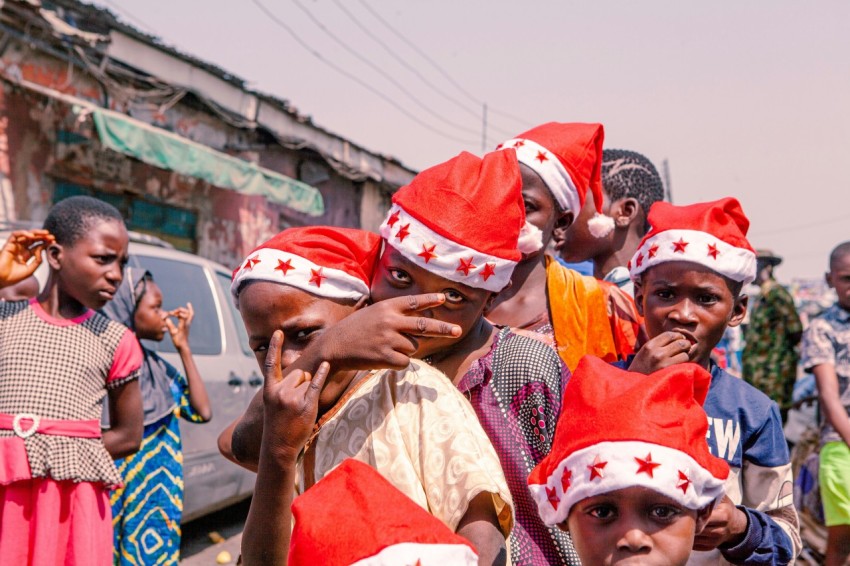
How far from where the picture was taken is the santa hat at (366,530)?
3.94 ft

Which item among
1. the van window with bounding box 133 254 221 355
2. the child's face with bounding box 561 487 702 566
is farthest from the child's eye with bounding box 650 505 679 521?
the van window with bounding box 133 254 221 355

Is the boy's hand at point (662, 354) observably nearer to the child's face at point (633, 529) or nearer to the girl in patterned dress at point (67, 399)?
the child's face at point (633, 529)

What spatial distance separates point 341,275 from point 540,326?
2.50 feet

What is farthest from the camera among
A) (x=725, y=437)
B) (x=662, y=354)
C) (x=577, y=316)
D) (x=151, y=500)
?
(x=151, y=500)

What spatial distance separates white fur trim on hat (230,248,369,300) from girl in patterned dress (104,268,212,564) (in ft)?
8.29

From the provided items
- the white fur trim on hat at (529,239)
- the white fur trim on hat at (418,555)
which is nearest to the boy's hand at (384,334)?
the white fur trim on hat at (418,555)

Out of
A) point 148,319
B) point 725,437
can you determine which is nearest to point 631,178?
point 725,437

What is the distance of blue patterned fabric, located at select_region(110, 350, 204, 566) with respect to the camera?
4.21 meters

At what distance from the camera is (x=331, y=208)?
1756 cm

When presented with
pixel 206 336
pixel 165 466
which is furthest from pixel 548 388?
pixel 206 336

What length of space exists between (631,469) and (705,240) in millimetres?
1044

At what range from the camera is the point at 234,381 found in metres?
6.05

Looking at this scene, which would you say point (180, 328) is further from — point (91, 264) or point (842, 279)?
point (842, 279)

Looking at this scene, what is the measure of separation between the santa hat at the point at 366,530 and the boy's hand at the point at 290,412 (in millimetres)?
231
